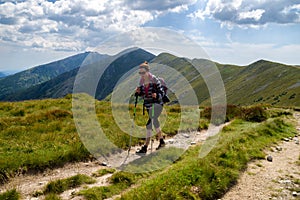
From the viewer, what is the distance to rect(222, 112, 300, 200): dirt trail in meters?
7.21

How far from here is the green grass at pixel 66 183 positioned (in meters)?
7.30

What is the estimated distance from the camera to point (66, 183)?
7.65 metres

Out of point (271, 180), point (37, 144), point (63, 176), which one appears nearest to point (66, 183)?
point (63, 176)

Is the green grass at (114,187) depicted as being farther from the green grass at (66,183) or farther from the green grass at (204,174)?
the green grass at (66,183)

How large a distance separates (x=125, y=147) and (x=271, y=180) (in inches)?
230

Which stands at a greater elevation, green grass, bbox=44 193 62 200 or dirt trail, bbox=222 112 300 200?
green grass, bbox=44 193 62 200

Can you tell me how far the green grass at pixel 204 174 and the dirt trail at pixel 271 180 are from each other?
30 centimetres

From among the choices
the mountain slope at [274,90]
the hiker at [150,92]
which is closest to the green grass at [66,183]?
the hiker at [150,92]

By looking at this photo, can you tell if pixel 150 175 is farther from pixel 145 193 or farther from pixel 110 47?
pixel 110 47

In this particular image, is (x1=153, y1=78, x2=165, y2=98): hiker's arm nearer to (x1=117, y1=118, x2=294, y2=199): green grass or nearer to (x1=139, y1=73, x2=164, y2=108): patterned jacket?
(x1=139, y1=73, x2=164, y2=108): patterned jacket

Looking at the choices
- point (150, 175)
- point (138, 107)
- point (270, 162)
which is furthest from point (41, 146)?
point (138, 107)

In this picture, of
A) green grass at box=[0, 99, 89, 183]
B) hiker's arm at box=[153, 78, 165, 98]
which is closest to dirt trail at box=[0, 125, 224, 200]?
green grass at box=[0, 99, 89, 183]

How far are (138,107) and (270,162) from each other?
11.3 metres

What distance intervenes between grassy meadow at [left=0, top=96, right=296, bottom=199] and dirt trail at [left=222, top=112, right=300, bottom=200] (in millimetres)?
315
